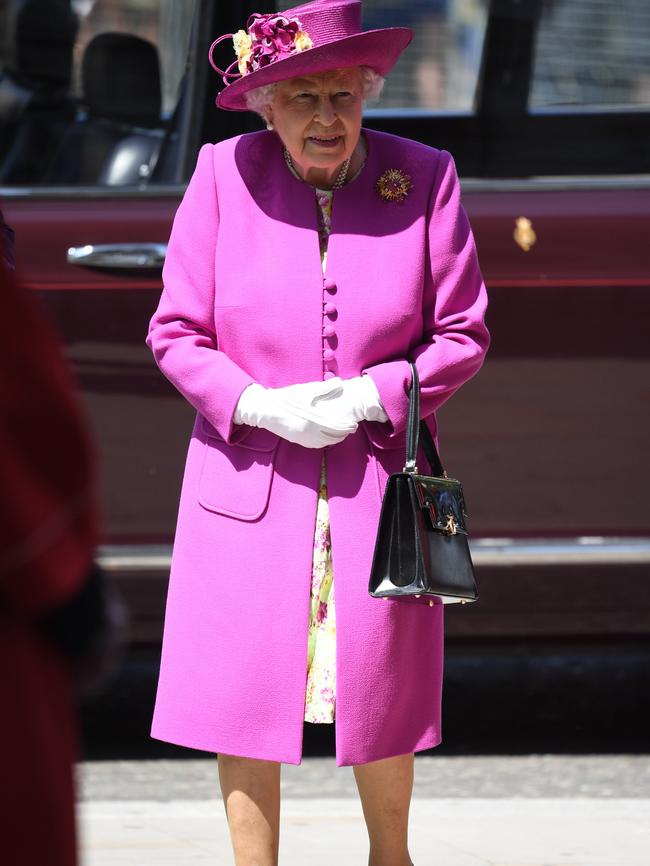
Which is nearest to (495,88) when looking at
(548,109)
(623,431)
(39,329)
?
(548,109)

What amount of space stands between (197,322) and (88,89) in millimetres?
1655

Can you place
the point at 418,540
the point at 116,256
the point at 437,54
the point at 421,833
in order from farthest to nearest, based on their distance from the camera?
1. the point at 437,54
2. the point at 116,256
3. the point at 421,833
4. the point at 418,540

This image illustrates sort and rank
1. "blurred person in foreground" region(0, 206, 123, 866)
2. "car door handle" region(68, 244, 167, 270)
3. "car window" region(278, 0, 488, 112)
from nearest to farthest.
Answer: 1. "blurred person in foreground" region(0, 206, 123, 866)
2. "car door handle" region(68, 244, 167, 270)
3. "car window" region(278, 0, 488, 112)

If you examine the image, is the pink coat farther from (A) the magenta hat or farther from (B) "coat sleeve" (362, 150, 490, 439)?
(A) the magenta hat

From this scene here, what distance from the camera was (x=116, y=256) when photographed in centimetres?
430

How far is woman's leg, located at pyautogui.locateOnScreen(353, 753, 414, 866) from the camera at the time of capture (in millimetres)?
3041

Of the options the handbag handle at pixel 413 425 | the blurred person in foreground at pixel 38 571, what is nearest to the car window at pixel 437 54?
the handbag handle at pixel 413 425

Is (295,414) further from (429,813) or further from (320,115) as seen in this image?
(429,813)

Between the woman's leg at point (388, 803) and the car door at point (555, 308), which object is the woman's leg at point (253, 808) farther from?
the car door at point (555, 308)

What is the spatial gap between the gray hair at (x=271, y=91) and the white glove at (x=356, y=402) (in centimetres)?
54

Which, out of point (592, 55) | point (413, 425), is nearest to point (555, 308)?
point (592, 55)

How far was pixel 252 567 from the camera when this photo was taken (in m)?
2.98

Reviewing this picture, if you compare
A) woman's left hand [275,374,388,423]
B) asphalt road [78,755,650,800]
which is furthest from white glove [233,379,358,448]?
asphalt road [78,755,650,800]

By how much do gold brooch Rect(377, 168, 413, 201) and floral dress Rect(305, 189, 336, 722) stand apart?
480 millimetres
